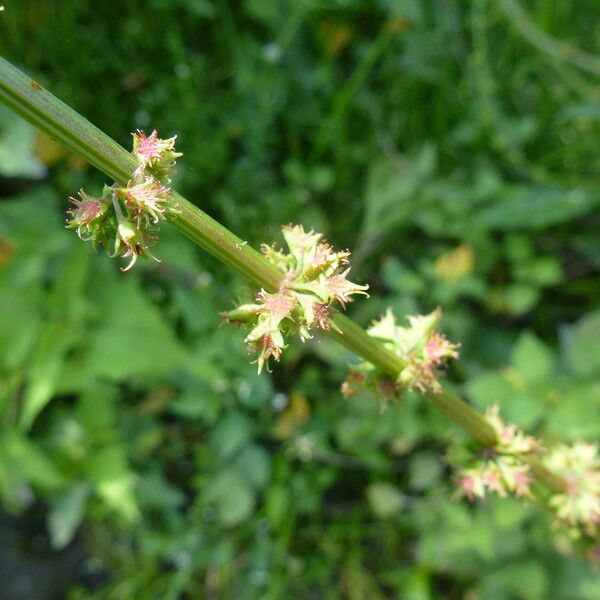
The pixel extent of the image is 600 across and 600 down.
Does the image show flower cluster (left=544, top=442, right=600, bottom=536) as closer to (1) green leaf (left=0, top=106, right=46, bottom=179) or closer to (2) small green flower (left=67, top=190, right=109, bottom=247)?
(2) small green flower (left=67, top=190, right=109, bottom=247)

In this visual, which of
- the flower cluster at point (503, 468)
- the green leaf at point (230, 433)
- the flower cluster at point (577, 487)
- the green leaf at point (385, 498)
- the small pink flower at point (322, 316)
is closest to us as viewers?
the small pink flower at point (322, 316)

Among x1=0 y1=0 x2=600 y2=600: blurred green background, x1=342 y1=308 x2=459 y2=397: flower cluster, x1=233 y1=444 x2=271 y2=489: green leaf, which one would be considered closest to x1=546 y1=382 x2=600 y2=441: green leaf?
x1=0 y1=0 x2=600 y2=600: blurred green background

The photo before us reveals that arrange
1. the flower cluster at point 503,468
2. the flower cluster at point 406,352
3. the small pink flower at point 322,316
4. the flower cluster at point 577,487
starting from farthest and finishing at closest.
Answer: the flower cluster at point 577,487 < the flower cluster at point 503,468 < the flower cluster at point 406,352 < the small pink flower at point 322,316

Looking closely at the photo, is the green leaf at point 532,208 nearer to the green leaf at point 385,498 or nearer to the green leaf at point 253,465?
the green leaf at point 385,498

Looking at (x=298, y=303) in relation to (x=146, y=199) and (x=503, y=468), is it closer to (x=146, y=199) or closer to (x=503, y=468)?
(x=146, y=199)

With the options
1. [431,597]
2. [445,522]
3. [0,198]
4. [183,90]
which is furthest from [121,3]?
[431,597]

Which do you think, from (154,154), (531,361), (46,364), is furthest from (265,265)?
(531,361)

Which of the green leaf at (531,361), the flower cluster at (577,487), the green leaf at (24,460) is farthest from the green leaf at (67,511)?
the flower cluster at (577,487)
